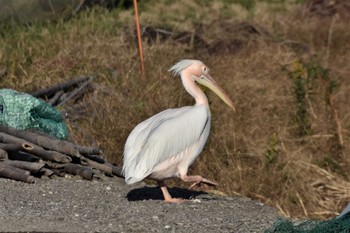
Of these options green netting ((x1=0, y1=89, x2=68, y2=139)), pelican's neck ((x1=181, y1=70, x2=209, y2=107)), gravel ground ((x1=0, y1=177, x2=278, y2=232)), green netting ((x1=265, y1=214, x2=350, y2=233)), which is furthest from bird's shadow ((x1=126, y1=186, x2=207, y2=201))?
green netting ((x1=265, y1=214, x2=350, y2=233))

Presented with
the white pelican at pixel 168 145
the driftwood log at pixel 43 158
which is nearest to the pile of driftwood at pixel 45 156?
the driftwood log at pixel 43 158

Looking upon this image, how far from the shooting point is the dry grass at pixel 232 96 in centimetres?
1144

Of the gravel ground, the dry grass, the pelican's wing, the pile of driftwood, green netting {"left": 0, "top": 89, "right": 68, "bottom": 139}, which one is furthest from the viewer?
the dry grass

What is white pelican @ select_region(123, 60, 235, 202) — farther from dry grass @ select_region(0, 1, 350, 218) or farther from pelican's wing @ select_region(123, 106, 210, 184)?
dry grass @ select_region(0, 1, 350, 218)

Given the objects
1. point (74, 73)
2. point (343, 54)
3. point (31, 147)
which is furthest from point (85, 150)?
point (343, 54)

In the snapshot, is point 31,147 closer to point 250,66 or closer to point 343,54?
point 250,66

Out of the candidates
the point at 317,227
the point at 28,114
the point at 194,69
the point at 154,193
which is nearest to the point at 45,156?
the point at 28,114

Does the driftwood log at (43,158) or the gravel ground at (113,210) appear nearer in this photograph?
the gravel ground at (113,210)

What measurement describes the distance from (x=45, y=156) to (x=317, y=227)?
2.89 metres

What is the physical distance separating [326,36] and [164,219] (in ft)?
30.0

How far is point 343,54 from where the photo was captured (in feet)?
53.1

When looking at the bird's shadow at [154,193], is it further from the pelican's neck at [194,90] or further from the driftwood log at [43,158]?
the pelican's neck at [194,90]

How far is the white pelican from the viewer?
8.74 meters

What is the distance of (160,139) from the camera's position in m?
8.87
